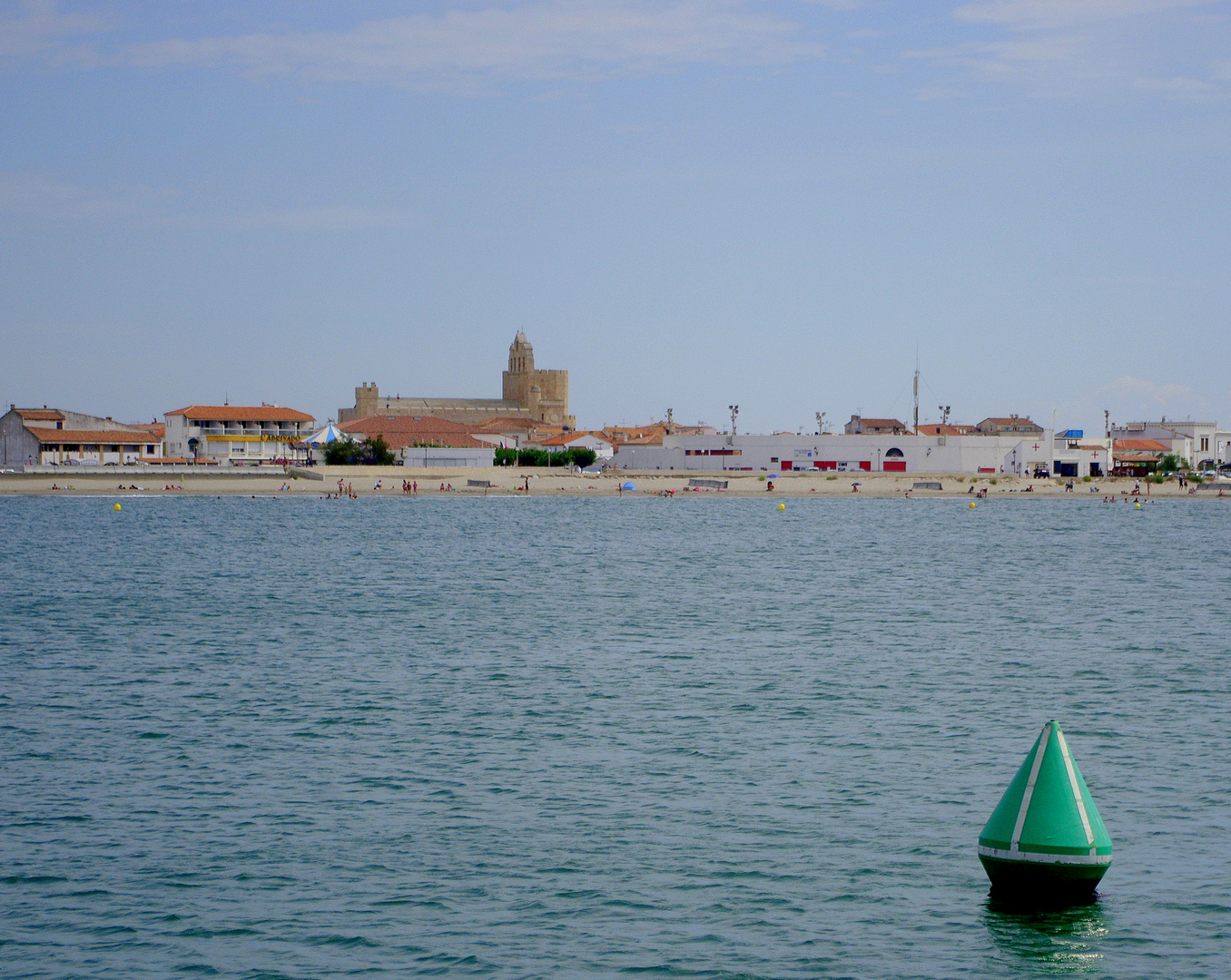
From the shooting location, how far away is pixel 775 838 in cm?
1575

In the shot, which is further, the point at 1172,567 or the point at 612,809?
the point at 1172,567

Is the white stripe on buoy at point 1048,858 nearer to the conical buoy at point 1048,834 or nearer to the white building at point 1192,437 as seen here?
the conical buoy at point 1048,834

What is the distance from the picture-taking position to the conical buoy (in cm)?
1299

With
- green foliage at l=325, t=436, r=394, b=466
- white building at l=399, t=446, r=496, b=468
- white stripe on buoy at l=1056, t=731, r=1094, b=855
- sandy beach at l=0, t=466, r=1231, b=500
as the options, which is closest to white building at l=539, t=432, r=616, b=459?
white building at l=399, t=446, r=496, b=468

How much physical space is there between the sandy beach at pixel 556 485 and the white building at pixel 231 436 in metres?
20.9

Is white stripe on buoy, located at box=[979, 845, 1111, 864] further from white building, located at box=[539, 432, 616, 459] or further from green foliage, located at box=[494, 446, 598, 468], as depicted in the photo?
white building, located at box=[539, 432, 616, 459]

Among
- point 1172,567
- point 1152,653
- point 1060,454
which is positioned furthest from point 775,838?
point 1060,454

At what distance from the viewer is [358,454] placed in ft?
449

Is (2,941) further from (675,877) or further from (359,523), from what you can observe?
(359,523)

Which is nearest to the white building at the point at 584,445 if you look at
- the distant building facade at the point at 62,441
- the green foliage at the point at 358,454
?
the green foliage at the point at 358,454

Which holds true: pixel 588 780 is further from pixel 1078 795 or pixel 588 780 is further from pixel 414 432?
pixel 414 432

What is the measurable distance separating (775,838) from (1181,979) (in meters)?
5.03

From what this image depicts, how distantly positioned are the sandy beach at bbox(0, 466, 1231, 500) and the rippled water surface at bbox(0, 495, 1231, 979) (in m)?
73.7

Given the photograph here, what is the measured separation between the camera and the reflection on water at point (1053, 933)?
483 inches
